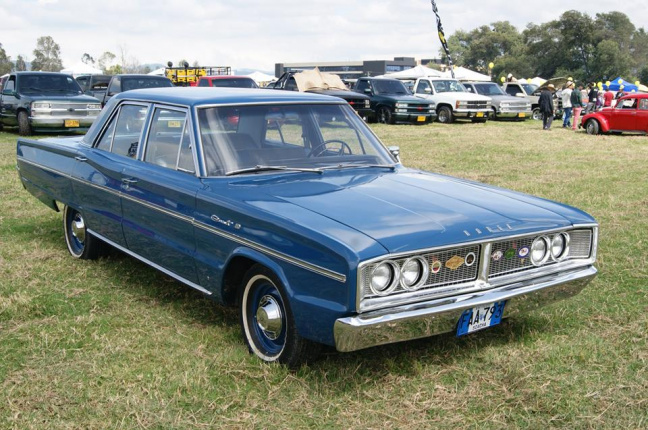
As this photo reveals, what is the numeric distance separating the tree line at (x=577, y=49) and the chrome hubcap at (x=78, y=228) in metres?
67.2

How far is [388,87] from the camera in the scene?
24.7 meters

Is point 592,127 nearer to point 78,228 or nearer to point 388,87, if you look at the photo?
point 388,87

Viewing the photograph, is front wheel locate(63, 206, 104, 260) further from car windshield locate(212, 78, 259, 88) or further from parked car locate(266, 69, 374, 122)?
parked car locate(266, 69, 374, 122)

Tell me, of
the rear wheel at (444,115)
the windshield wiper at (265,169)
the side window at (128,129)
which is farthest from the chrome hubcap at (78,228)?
the rear wheel at (444,115)

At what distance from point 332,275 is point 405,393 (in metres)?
0.82

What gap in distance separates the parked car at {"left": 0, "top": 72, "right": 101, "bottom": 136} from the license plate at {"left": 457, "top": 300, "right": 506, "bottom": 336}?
14.9 meters

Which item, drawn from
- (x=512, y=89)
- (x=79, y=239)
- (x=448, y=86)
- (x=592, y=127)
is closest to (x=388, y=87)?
(x=448, y=86)

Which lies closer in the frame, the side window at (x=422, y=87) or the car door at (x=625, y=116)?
the car door at (x=625, y=116)

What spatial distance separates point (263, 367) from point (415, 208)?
1228 millimetres

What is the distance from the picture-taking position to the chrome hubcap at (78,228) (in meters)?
6.23

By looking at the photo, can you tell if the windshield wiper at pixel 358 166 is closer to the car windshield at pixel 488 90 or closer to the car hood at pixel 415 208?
the car hood at pixel 415 208

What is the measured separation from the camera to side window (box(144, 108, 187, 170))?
4.82 m

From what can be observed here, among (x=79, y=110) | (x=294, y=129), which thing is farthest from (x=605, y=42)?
(x=294, y=129)

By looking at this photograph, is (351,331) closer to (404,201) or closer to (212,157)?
(404,201)
